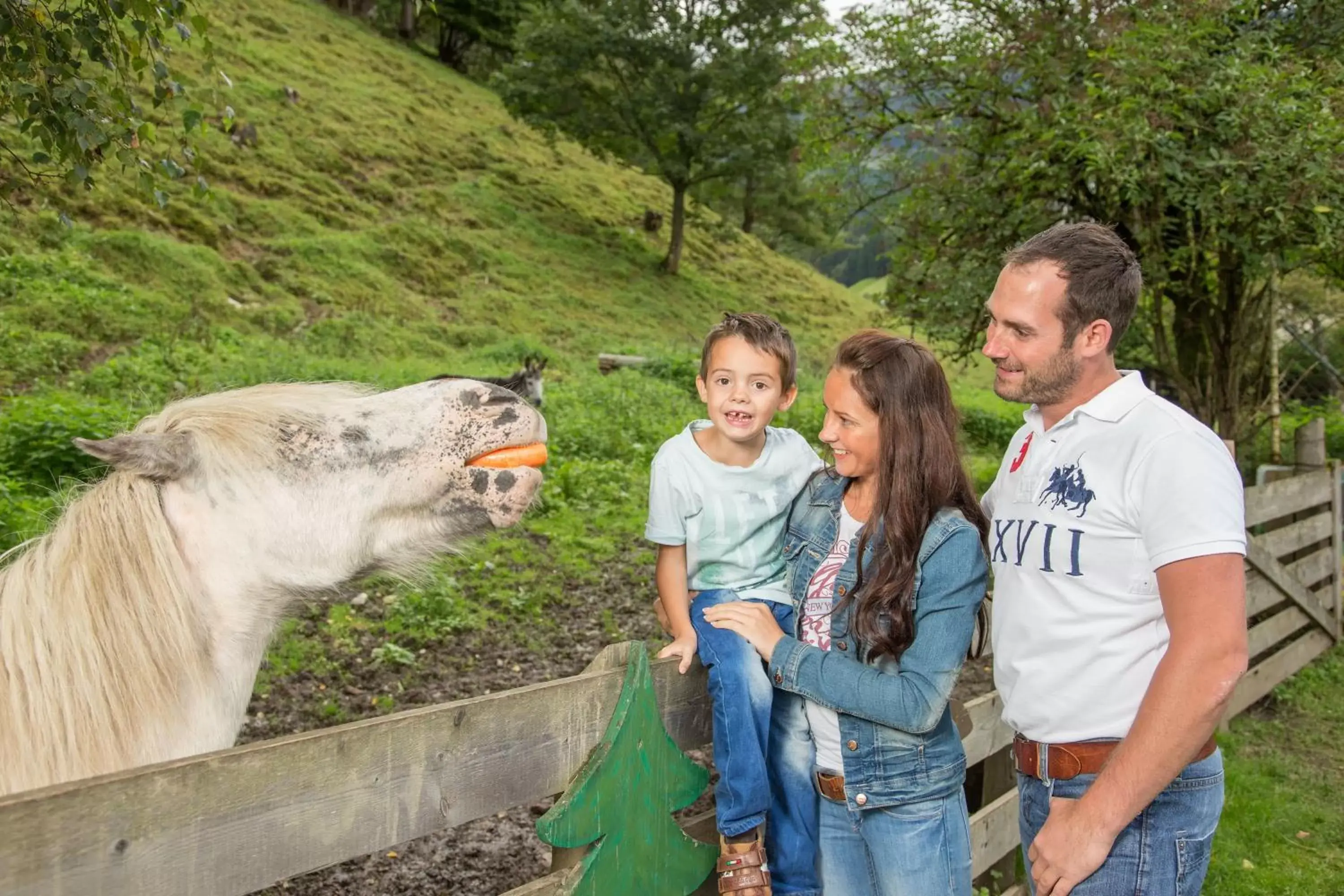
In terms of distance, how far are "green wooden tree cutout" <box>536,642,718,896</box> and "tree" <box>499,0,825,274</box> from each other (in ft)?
75.5

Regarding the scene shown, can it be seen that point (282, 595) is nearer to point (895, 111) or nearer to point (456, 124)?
point (895, 111)

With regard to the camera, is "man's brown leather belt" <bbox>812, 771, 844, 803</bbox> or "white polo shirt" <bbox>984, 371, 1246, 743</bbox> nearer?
"white polo shirt" <bbox>984, 371, 1246, 743</bbox>

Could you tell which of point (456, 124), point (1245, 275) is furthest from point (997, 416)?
point (456, 124)

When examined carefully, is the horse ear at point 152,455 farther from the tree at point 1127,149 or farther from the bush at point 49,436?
the tree at point 1127,149

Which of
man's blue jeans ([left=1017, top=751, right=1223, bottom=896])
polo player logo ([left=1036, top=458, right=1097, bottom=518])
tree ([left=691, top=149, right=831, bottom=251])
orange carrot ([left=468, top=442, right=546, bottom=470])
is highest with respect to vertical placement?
tree ([left=691, top=149, right=831, bottom=251])

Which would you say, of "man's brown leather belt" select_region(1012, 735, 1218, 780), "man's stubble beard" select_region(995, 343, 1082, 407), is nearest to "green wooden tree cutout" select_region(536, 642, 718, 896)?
"man's brown leather belt" select_region(1012, 735, 1218, 780)

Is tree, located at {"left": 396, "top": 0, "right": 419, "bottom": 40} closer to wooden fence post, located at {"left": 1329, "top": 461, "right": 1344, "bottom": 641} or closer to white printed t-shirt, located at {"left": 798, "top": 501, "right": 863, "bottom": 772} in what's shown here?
wooden fence post, located at {"left": 1329, "top": 461, "right": 1344, "bottom": 641}

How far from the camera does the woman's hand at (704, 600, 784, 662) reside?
6.64 ft

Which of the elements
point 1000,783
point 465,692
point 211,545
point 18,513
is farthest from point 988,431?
point 211,545

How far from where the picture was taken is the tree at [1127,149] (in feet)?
21.1

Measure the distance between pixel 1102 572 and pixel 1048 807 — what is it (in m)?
0.56

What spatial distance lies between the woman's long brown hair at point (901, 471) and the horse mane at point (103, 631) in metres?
1.39

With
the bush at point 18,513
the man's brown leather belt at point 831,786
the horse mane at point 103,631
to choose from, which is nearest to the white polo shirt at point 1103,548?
the man's brown leather belt at point 831,786

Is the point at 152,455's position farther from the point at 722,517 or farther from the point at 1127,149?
the point at 1127,149
